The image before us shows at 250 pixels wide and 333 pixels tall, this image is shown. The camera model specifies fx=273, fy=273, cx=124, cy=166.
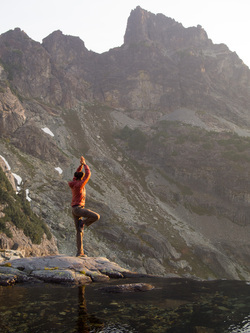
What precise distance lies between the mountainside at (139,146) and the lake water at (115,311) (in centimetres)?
3977

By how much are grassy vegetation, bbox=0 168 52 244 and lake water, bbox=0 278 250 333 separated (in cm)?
3069

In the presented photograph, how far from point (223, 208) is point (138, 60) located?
408ft

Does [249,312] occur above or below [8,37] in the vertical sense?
below

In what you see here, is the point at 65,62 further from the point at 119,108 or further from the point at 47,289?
the point at 47,289

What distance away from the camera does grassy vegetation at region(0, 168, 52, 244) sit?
126 feet

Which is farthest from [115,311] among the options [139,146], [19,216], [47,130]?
[139,146]

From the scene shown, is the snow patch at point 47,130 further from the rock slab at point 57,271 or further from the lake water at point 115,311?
the lake water at point 115,311

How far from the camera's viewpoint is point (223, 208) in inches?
3295

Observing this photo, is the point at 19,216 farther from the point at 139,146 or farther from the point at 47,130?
the point at 139,146

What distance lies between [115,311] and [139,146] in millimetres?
105788

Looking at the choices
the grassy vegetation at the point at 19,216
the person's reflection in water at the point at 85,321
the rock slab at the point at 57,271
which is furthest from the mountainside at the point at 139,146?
the person's reflection in water at the point at 85,321

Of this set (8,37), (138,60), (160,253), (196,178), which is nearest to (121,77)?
(138,60)

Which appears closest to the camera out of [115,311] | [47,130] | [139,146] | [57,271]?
[115,311]

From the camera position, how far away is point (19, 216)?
131 feet
